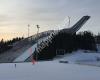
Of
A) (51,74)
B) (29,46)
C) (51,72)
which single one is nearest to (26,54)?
(29,46)

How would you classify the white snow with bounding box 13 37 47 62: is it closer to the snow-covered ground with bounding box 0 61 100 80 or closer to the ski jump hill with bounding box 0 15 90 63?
the ski jump hill with bounding box 0 15 90 63

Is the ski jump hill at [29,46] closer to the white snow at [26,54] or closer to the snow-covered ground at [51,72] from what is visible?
the white snow at [26,54]

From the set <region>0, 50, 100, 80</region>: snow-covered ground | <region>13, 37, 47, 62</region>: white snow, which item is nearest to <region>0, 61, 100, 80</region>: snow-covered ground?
<region>0, 50, 100, 80</region>: snow-covered ground

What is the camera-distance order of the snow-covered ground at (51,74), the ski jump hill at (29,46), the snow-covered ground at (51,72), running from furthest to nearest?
the ski jump hill at (29,46) < the snow-covered ground at (51,72) < the snow-covered ground at (51,74)

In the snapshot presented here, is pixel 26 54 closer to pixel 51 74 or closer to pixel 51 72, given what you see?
pixel 51 72

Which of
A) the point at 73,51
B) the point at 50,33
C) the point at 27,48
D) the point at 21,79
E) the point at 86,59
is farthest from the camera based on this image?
the point at 50,33

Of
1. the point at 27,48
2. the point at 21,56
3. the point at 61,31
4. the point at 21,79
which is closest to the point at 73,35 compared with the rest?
the point at 61,31

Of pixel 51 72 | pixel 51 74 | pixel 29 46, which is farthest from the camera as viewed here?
pixel 29 46

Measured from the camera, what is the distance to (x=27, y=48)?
4784cm

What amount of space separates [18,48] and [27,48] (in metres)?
2.13

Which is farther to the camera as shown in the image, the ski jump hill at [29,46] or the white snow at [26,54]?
the ski jump hill at [29,46]

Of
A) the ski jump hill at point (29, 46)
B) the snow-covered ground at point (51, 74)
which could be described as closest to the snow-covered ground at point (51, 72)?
the snow-covered ground at point (51, 74)

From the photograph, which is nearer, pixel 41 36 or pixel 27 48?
pixel 27 48

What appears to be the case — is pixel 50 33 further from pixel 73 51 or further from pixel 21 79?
pixel 21 79
